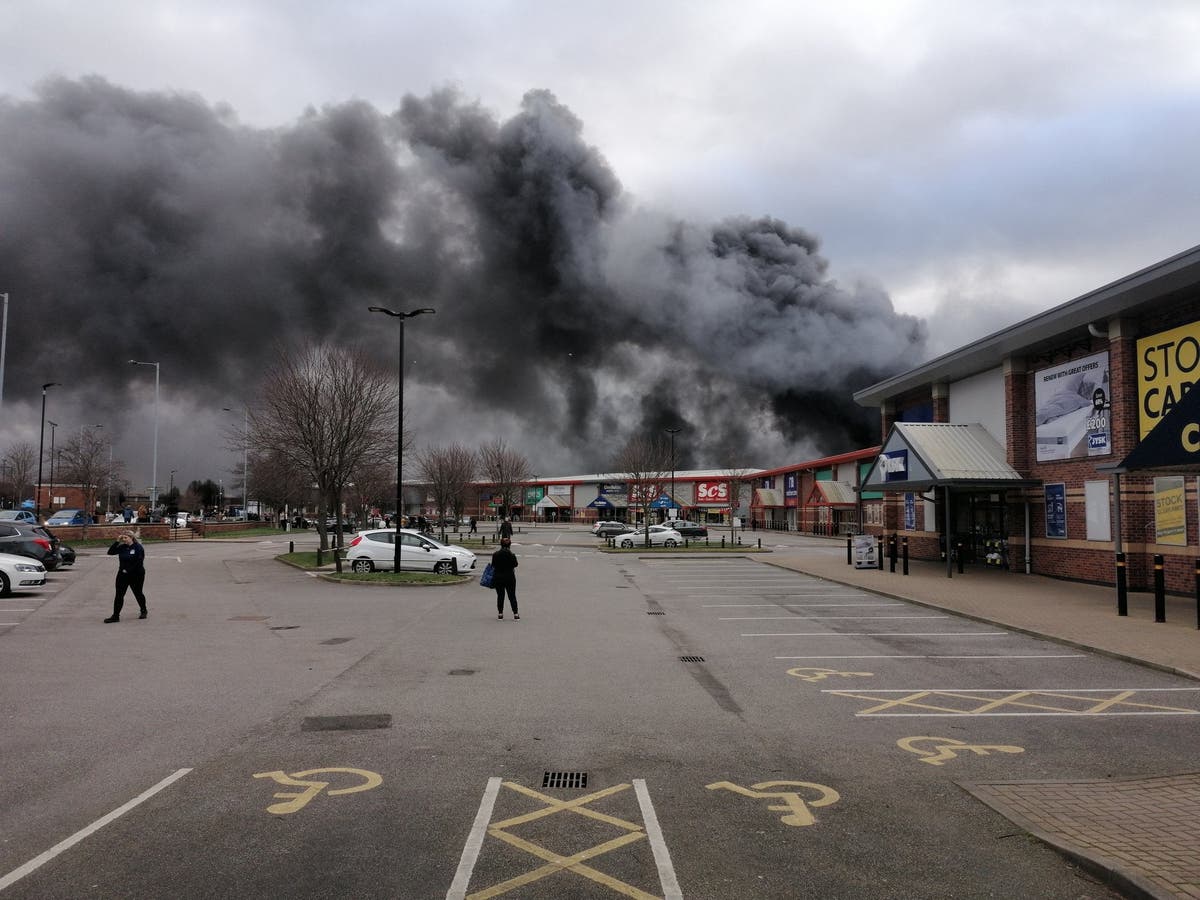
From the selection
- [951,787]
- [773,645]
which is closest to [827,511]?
[773,645]

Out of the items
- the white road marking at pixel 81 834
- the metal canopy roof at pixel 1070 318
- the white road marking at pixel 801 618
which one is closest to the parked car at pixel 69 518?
the white road marking at pixel 801 618

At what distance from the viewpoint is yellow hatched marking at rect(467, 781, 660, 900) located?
400 cm

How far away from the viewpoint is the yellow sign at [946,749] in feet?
20.8

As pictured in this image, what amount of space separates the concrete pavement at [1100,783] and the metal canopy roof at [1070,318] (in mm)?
6562

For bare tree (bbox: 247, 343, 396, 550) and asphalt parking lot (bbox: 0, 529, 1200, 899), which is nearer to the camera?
asphalt parking lot (bbox: 0, 529, 1200, 899)

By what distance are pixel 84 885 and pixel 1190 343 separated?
2064 cm

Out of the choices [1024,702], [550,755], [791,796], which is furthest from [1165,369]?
[550,755]

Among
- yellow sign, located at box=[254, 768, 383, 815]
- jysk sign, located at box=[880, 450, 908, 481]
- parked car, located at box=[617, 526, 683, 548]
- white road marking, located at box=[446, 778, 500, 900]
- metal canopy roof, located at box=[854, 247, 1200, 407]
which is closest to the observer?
white road marking, located at box=[446, 778, 500, 900]

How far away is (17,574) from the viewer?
18.7 meters

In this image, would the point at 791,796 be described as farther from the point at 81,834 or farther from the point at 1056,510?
the point at 1056,510

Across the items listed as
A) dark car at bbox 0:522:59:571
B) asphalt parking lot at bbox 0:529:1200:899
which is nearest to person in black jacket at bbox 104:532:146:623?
asphalt parking lot at bbox 0:529:1200:899

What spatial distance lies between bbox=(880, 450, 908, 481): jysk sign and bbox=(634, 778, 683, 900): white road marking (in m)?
21.4

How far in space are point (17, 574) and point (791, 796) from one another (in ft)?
65.3

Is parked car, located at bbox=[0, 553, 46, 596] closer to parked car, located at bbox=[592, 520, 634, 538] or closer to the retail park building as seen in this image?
the retail park building
